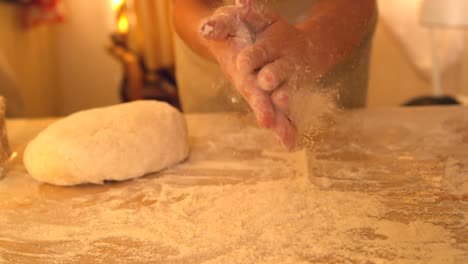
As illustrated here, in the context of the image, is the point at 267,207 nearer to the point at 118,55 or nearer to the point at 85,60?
the point at 118,55

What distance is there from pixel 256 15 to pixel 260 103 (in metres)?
0.11

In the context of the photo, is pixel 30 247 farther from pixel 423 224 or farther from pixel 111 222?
pixel 423 224

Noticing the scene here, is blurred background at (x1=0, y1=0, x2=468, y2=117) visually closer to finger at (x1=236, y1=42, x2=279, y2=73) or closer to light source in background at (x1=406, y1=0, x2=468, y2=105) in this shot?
light source in background at (x1=406, y1=0, x2=468, y2=105)

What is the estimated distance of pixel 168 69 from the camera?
2318mm

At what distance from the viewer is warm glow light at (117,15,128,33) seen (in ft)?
7.79

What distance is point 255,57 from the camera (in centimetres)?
56

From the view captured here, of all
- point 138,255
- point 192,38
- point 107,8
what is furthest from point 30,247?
point 107,8

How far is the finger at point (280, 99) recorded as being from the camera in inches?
22.1

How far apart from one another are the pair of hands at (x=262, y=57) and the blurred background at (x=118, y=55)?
1226mm

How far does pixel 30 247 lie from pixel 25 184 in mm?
219

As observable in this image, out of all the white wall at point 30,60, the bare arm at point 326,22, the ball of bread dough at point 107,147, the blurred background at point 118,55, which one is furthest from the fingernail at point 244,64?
the white wall at point 30,60

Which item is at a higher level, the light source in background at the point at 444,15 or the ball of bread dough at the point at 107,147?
the light source in background at the point at 444,15

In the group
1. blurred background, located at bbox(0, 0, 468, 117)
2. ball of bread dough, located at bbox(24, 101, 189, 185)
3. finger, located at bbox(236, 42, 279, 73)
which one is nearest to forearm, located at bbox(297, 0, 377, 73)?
finger, located at bbox(236, 42, 279, 73)

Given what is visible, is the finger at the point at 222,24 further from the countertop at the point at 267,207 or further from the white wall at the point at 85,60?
the white wall at the point at 85,60
